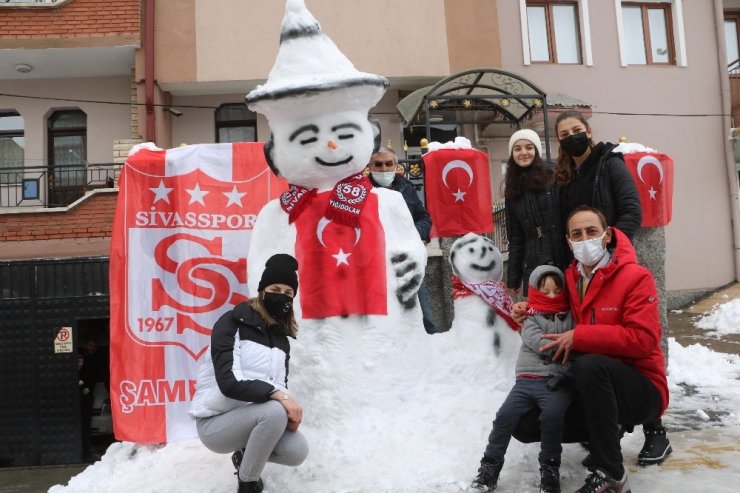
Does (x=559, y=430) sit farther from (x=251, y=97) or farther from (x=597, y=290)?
(x=251, y=97)

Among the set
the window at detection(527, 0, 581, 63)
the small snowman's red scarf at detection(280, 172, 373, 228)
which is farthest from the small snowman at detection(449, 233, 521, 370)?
the window at detection(527, 0, 581, 63)

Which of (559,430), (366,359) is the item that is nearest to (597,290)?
(559,430)

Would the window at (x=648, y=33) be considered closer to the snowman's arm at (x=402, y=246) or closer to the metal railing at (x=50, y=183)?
the metal railing at (x=50, y=183)

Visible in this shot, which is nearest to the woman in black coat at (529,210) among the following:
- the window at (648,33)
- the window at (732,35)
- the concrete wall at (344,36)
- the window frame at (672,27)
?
the concrete wall at (344,36)

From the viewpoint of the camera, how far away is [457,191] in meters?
5.01

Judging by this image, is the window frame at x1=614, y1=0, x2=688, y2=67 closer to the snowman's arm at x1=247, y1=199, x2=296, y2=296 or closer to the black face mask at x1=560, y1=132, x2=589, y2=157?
the black face mask at x1=560, y1=132, x2=589, y2=157

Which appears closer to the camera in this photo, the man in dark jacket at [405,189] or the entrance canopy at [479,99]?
the man in dark jacket at [405,189]

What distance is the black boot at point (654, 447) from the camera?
129 inches

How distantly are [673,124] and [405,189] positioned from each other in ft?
31.4

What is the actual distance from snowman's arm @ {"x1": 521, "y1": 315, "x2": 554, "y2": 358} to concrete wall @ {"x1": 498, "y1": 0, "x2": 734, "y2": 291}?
30.9 ft

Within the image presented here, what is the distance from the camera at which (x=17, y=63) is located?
10703 mm

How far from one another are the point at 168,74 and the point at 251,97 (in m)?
7.67

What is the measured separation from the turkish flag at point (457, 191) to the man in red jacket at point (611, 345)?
1.96 meters

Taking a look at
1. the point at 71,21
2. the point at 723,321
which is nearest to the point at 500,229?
the point at 723,321
